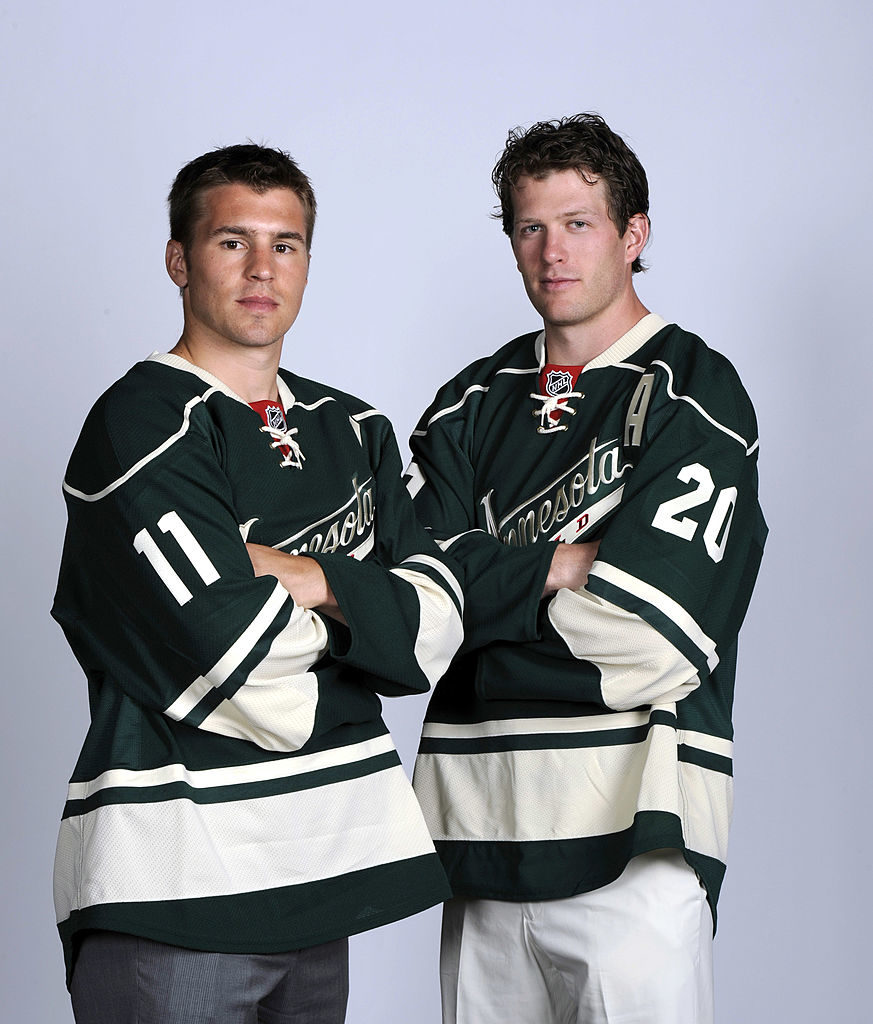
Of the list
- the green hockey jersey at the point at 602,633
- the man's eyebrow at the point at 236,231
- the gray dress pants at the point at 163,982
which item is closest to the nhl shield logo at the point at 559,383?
the green hockey jersey at the point at 602,633

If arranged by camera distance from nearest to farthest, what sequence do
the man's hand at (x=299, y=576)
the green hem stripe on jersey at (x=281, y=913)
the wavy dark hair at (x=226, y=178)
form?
the green hem stripe on jersey at (x=281, y=913), the man's hand at (x=299, y=576), the wavy dark hair at (x=226, y=178)

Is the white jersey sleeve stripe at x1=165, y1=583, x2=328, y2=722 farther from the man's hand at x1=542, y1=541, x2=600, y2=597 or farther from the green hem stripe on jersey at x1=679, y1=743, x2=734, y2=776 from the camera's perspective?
the green hem stripe on jersey at x1=679, y1=743, x2=734, y2=776

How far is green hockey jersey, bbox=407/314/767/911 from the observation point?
2309 millimetres

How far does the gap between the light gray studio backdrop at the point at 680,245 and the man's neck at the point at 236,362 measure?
1.37 meters

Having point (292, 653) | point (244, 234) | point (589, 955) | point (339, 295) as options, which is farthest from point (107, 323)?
point (589, 955)

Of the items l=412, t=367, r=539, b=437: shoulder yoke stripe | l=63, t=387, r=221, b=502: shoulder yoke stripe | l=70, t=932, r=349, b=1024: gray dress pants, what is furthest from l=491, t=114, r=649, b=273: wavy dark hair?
l=70, t=932, r=349, b=1024: gray dress pants

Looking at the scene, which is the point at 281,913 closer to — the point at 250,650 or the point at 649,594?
the point at 250,650

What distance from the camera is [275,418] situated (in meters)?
2.38

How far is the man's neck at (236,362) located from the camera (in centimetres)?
237

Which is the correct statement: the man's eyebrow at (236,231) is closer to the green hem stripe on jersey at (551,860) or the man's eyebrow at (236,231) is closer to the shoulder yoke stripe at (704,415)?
A: the shoulder yoke stripe at (704,415)

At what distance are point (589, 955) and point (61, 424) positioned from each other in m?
1.94

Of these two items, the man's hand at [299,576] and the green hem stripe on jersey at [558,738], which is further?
the green hem stripe on jersey at [558,738]

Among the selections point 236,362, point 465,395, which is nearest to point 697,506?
point 465,395

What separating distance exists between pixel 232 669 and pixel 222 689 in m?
0.03
